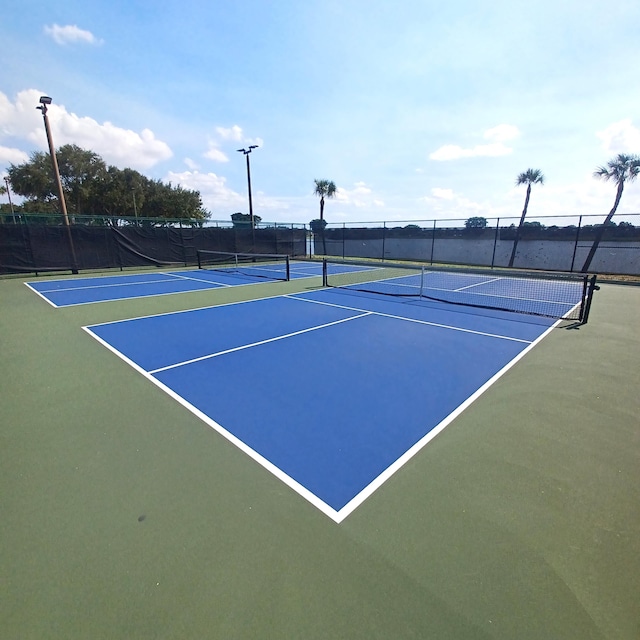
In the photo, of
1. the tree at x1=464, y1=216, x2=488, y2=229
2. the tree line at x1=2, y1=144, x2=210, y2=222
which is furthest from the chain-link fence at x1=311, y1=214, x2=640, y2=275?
the tree line at x1=2, y1=144, x2=210, y2=222

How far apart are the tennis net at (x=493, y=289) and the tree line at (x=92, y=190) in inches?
1446

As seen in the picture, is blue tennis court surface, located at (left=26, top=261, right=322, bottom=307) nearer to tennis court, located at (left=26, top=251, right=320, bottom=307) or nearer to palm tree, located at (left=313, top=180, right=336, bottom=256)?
tennis court, located at (left=26, top=251, right=320, bottom=307)

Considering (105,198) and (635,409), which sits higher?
(105,198)

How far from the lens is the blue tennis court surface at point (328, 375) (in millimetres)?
3004

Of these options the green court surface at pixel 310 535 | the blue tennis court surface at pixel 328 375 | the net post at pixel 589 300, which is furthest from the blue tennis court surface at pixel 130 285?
the net post at pixel 589 300

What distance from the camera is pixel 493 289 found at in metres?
12.8

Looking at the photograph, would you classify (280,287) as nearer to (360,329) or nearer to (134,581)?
(360,329)

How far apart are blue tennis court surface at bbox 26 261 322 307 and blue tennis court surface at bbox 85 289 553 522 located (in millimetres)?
3836

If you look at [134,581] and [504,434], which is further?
[504,434]

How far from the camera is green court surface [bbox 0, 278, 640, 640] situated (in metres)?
1.71

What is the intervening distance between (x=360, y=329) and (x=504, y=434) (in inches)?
153

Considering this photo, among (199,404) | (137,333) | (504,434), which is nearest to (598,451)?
(504,434)

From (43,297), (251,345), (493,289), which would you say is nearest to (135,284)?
(43,297)

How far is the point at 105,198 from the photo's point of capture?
41094 millimetres
